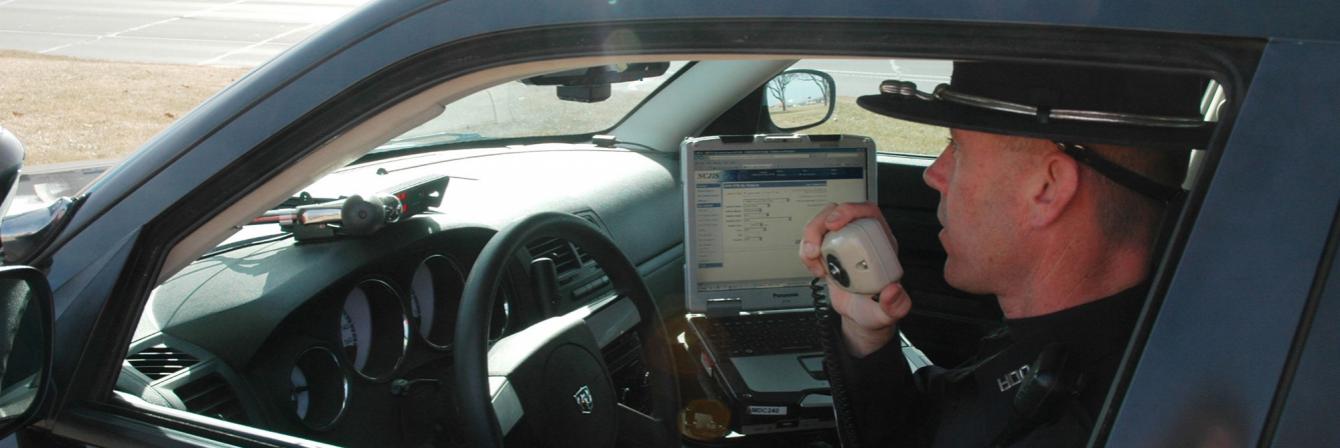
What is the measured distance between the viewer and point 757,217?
3.67m

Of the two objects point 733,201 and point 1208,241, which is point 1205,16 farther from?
point 733,201

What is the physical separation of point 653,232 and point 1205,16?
2810 mm

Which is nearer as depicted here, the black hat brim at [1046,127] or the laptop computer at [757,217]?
the black hat brim at [1046,127]

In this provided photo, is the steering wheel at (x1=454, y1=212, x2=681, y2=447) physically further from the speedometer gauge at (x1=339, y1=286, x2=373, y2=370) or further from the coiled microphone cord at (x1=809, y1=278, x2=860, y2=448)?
the speedometer gauge at (x1=339, y1=286, x2=373, y2=370)

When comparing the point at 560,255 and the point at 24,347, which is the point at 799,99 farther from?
the point at 24,347

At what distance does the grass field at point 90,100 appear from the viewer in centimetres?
877

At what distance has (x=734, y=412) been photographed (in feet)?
10.0

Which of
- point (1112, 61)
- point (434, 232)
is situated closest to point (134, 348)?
point (434, 232)

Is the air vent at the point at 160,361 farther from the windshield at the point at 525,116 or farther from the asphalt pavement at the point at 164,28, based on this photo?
the asphalt pavement at the point at 164,28

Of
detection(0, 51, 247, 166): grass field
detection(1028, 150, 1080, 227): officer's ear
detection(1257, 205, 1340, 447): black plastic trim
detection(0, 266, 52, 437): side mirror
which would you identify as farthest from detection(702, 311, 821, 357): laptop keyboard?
detection(0, 51, 247, 166): grass field

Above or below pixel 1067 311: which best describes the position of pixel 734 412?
below

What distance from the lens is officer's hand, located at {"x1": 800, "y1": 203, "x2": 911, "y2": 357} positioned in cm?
206

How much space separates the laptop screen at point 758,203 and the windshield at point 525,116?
38 centimetres

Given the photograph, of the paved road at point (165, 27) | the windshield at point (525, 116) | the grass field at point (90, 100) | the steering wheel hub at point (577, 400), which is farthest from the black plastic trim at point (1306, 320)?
the paved road at point (165, 27)
